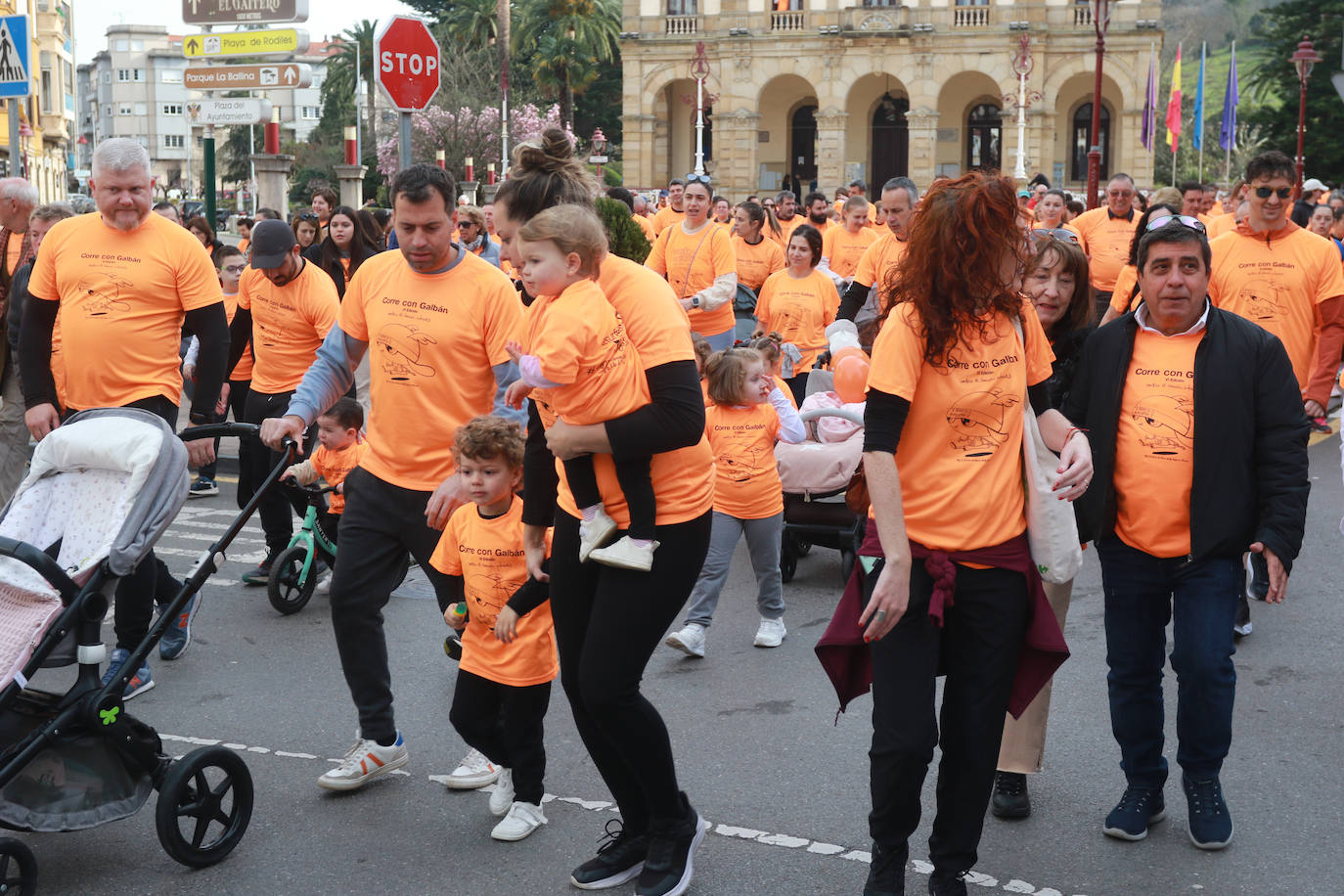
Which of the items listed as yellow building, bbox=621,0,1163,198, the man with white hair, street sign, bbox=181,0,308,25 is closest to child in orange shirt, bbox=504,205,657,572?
the man with white hair

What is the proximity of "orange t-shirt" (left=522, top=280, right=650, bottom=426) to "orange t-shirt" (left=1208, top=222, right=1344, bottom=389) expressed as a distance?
4474mm

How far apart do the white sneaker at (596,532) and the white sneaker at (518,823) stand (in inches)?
45.9

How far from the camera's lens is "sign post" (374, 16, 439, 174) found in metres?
9.75

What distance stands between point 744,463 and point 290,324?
3.00 m

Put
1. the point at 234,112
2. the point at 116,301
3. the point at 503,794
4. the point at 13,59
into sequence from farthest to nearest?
the point at 234,112 → the point at 13,59 → the point at 116,301 → the point at 503,794

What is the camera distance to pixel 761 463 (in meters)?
6.94

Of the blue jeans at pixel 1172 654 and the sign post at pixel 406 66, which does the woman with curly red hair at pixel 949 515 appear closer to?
the blue jeans at pixel 1172 654

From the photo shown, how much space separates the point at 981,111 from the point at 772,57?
8717 mm

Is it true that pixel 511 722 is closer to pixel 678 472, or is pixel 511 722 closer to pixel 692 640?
pixel 678 472

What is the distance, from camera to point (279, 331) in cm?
832

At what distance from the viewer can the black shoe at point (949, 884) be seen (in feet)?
12.4

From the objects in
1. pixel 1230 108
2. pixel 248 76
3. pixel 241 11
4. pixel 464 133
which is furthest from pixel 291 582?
pixel 464 133

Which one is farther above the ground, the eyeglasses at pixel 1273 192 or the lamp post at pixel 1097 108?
the lamp post at pixel 1097 108

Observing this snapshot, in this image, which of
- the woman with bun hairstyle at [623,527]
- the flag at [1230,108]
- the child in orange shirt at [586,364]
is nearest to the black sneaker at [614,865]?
the woman with bun hairstyle at [623,527]
